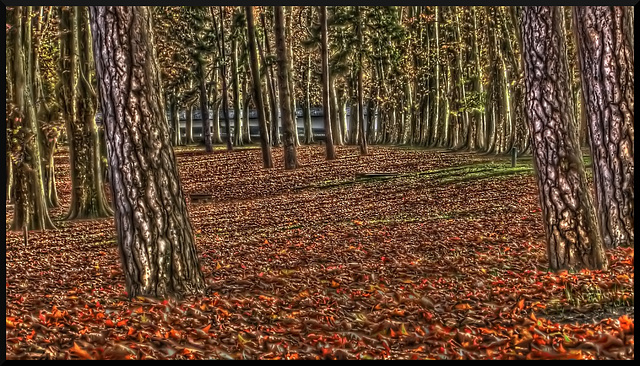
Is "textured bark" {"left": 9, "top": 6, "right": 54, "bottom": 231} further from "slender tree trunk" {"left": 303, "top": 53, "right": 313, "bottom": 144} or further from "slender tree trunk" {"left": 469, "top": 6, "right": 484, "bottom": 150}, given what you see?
"slender tree trunk" {"left": 303, "top": 53, "right": 313, "bottom": 144}

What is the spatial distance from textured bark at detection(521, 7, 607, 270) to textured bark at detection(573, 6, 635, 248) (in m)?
0.88

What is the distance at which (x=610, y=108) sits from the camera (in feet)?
31.2

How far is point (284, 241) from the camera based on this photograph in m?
12.5

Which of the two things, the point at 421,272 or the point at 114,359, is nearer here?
the point at 114,359

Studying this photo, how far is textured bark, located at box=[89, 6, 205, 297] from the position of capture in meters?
7.81

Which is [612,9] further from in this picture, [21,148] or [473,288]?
[21,148]

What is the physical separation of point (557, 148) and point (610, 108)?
4.92 feet

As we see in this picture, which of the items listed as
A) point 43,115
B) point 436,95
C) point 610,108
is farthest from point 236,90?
point 610,108

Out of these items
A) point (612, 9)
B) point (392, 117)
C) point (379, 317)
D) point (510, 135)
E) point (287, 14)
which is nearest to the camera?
point (379, 317)

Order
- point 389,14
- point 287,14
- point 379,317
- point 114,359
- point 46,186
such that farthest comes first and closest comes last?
point 287,14, point 389,14, point 46,186, point 379,317, point 114,359

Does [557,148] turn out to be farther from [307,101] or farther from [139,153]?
[307,101]

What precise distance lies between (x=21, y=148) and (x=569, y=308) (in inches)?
381

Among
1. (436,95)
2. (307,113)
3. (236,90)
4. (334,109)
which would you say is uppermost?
(236,90)

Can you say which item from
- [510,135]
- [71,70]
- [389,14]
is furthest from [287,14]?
[71,70]
